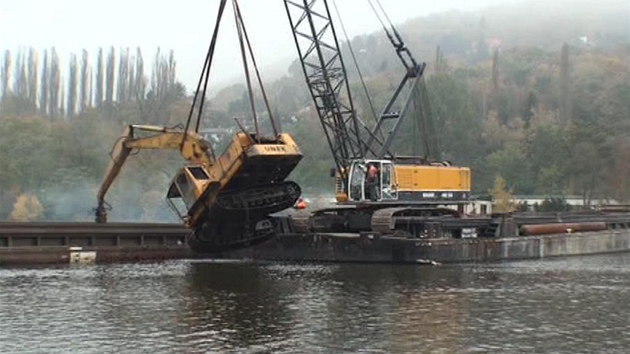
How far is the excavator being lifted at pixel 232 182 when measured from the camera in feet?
86.4

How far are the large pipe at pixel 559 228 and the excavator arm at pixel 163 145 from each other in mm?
15595

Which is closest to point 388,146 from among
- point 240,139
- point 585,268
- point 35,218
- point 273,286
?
point 585,268

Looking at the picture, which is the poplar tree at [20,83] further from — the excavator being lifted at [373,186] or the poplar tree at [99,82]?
the excavator being lifted at [373,186]

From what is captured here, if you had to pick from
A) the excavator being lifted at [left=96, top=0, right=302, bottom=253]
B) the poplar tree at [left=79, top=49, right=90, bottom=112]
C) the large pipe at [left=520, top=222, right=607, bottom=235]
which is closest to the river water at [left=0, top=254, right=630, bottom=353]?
the excavator being lifted at [left=96, top=0, right=302, bottom=253]

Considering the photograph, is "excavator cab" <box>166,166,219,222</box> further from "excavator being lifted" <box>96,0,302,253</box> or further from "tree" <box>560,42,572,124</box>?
"tree" <box>560,42,572,124</box>

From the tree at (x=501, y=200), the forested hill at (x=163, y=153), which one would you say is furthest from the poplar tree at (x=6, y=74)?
the tree at (x=501, y=200)

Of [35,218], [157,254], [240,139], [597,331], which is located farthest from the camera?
[35,218]

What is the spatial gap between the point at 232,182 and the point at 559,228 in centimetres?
1877

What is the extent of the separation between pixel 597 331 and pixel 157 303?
9828 mm

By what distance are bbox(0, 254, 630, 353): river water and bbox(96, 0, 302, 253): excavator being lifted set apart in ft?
4.62

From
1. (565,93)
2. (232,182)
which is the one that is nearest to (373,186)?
(232,182)

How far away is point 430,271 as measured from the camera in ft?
92.5

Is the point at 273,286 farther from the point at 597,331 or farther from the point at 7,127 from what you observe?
the point at 7,127

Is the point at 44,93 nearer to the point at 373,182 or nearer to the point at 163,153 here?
the point at 163,153
